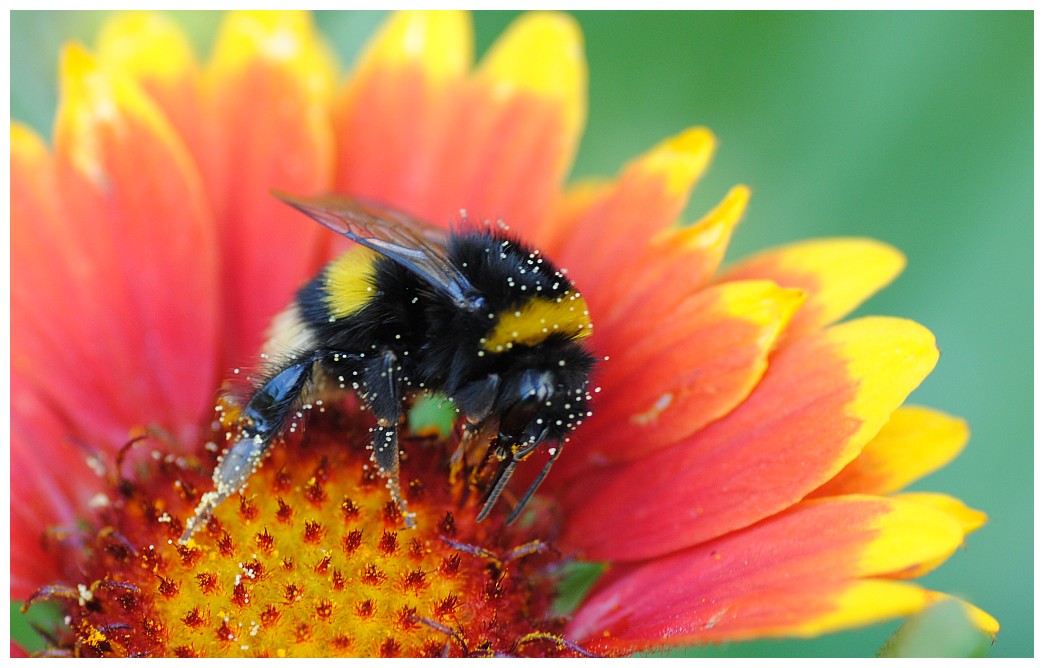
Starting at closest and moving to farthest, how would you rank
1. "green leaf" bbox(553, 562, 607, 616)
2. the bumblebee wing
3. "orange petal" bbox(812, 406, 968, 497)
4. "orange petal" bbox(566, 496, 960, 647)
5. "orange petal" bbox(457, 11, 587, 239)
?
1. "orange petal" bbox(566, 496, 960, 647)
2. the bumblebee wing
3. "orange petal" bbox(812, 406, 968, 497)
4. "green leaf" bbox(553, 562, 607, 616)
5. "orange petal" bbox(457, 11, 587, 239)

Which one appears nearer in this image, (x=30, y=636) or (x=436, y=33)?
(x=30, y=636)

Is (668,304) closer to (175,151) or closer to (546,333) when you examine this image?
(546,333)

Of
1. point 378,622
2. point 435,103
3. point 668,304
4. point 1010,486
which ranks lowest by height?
point 378,622

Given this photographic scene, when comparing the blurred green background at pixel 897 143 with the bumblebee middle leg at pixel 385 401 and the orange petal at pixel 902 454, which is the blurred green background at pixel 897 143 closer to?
the orange petal at pixel 902 454

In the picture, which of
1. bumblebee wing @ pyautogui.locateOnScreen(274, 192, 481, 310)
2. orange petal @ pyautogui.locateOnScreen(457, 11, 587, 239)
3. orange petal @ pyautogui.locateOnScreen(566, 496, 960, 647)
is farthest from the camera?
orange petal @ pyautogui.locateOnScreen(457, 11, 587, 239)

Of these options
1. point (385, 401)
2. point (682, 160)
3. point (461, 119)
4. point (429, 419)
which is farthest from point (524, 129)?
point (385, 401)

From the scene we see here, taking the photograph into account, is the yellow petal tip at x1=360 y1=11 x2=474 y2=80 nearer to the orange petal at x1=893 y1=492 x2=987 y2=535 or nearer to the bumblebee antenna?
the bumblebee antenna

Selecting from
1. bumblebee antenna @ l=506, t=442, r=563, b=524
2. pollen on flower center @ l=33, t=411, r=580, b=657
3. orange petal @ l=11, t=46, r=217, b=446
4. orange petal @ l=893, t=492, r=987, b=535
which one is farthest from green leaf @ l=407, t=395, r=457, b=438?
orange petal @ l=893, t=492, r=987, b=535

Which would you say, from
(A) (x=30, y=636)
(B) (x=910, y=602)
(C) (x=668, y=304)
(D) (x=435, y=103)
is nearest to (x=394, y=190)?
(D) (x=435, y=103)
